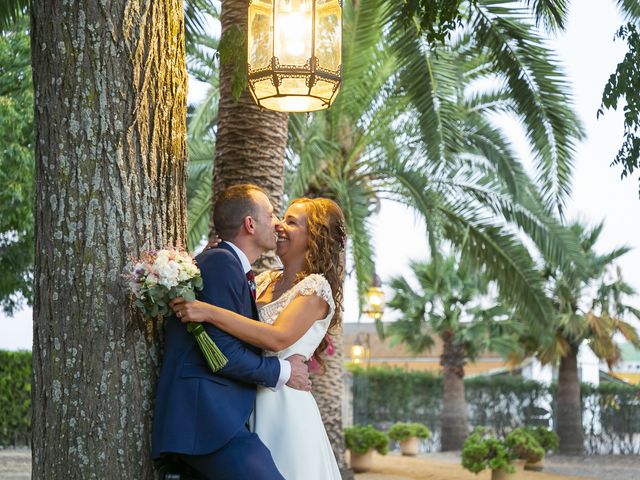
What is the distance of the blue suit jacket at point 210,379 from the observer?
3975mm

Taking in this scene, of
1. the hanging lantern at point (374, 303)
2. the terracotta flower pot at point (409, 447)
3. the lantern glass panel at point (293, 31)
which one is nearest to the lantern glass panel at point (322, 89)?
the lantern glass panel at point (293, 31)

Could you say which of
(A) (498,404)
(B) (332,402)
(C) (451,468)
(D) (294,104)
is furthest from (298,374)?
(A) (498,404)

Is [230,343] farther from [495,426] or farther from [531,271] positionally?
[495,426]

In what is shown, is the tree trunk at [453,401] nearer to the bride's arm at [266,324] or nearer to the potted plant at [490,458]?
the potted plant at [490,458]

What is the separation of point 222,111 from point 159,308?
5.89m

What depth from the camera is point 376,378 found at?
34219mm

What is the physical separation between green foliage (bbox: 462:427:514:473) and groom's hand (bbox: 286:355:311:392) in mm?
14142

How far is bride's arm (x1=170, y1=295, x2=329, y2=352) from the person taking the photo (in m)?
4.00

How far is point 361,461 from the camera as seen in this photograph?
2102cm

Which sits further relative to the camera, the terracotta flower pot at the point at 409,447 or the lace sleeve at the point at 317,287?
the terracotta flower pot at the point at 409,447

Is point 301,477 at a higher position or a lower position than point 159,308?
lower

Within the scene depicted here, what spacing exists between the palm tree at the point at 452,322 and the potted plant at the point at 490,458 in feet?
42.2

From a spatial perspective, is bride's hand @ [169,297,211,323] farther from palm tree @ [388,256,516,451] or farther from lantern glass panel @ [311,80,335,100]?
palm tree @ [388,256,516,451]

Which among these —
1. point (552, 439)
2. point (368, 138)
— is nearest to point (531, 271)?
point (368, 138)
